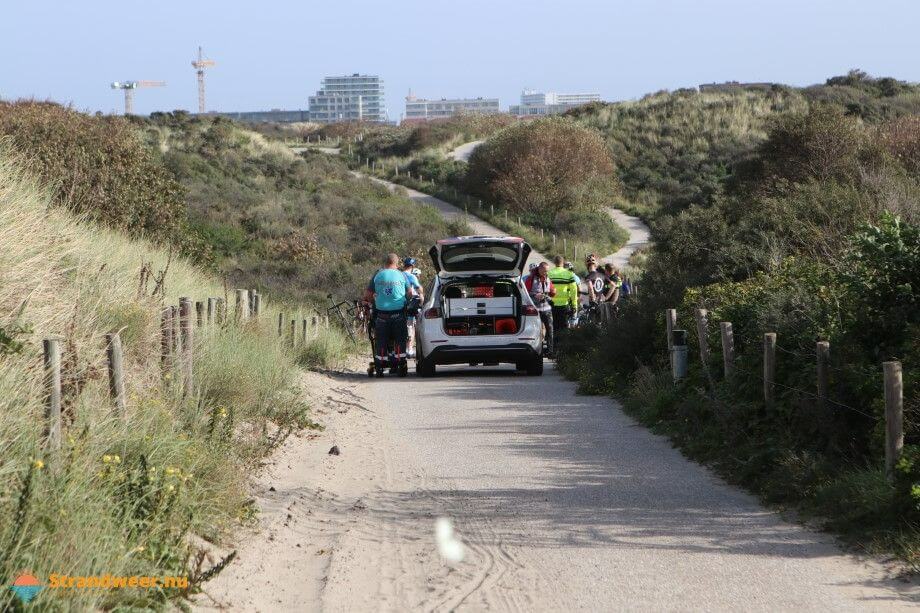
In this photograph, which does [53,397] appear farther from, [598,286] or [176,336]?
[598,286]

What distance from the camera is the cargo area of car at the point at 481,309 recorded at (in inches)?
733

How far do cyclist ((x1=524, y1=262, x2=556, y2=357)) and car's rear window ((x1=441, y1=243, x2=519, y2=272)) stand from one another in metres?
1.46

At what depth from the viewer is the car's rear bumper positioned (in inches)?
721

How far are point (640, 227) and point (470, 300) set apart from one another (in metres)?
42.6

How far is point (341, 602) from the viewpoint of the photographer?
6.28m

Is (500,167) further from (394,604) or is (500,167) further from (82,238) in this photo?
(394,604)

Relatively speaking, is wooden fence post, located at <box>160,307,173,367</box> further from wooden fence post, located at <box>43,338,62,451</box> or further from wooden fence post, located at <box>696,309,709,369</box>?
wooden fence post, located at <box>696,309,709,369</box>

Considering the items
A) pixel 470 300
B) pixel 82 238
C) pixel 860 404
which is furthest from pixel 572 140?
pixel 860 404

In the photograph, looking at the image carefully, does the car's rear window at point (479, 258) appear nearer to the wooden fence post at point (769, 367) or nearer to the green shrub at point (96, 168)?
the green shrub at point (96, 168)

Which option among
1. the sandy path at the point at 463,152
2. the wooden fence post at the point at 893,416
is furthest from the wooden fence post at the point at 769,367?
the sandy path at the point at 463,152

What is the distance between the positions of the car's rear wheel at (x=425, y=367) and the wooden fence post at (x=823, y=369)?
31.8 feet

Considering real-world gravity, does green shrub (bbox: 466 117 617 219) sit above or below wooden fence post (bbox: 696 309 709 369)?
above

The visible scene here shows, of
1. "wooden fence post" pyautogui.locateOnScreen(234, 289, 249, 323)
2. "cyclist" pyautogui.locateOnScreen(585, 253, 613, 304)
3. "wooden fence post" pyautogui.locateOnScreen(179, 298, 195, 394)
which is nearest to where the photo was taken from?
"wooden fence post" pyautogui.locateOnScreen(179, 298, 195, 394)

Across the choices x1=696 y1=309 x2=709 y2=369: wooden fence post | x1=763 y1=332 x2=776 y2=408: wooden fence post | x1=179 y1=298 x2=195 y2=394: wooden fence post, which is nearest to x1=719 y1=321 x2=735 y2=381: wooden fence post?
x1=696 y1=309 x2=709 y2=369: wooden fence post
